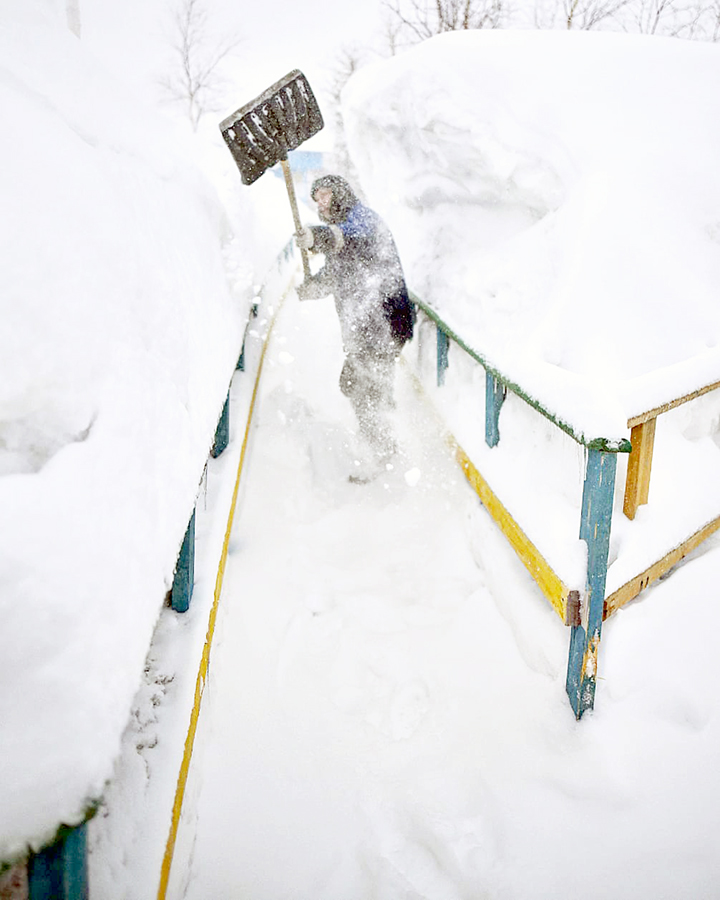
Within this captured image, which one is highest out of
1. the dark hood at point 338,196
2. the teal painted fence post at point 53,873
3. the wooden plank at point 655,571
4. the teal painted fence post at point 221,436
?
the dark hood at point 338,196

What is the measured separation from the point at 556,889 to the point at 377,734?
2.20 feet

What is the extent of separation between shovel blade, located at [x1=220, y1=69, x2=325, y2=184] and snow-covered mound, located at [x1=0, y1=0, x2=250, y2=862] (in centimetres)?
171

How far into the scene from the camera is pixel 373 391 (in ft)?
12.5

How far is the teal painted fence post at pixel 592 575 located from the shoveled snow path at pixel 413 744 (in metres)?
0.09

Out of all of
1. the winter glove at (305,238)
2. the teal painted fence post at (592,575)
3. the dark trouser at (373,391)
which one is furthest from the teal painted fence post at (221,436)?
the teal painted fence post at (592,575)

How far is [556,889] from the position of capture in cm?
150

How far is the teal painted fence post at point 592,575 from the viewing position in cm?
170

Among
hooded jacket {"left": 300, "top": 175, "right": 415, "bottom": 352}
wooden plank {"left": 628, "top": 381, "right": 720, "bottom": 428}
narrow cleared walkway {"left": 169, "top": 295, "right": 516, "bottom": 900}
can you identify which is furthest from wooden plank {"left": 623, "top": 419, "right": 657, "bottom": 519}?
hooded jacket {"left": 300, "top": 175, "right": 415, "bottom": 352}

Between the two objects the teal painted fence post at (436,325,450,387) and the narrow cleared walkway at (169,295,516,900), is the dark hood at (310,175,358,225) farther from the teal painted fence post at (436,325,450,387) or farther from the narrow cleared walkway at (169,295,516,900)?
the narrow cleared walkway at (169,295,516,900)

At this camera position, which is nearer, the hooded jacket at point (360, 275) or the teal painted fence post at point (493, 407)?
the teal painted fence post at point (493, 407)

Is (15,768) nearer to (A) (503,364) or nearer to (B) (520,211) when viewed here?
(A) (503,364)

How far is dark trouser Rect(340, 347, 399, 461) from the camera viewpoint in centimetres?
375

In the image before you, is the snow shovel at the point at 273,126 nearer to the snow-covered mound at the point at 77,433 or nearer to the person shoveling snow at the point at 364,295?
the person shoveling snow at the point at 364,295

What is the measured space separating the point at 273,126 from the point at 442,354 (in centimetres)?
187
